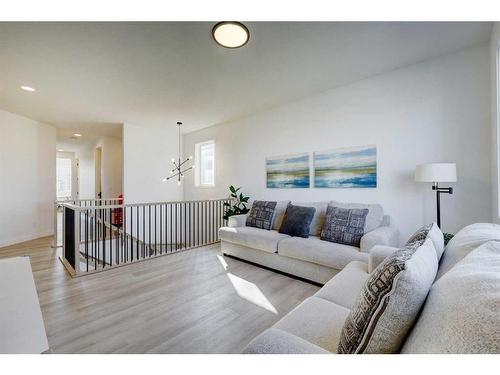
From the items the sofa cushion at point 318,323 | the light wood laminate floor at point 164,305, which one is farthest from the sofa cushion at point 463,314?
the light wood laminate floor at point 164,305

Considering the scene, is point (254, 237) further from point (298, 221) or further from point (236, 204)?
point (236, 204)

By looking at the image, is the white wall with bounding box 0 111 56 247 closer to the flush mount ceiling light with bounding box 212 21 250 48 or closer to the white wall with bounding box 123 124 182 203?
the white wall with bounding box 123 124 182 203

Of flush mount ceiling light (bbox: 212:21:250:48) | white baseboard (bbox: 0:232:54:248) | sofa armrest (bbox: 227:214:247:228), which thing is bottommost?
white baseboard (bbox: 0:232:54:248)

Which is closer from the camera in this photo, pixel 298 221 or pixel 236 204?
pixel 298 221

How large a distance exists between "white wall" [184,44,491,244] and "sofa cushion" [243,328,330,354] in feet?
9.01

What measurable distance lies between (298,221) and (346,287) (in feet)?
5.04

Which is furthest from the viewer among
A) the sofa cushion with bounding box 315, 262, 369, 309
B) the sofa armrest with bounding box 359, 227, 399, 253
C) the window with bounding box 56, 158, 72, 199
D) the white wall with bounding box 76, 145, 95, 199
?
the window with bounding box 56, 158, 72, 199

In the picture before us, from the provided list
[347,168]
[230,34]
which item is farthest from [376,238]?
[230,34]

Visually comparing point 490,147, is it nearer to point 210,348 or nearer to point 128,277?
point 210,348

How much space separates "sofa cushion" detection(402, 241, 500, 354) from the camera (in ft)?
1.55

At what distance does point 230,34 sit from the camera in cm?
210

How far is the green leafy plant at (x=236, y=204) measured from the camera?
4.46 meters

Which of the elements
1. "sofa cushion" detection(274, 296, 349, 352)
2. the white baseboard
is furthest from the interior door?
"sofa cushion" detection(274, 296, 349, 352)

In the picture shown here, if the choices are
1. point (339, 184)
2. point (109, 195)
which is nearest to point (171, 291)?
point (339, 184)
